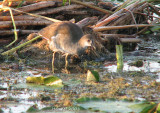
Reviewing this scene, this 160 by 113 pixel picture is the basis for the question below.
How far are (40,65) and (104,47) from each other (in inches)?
67.8

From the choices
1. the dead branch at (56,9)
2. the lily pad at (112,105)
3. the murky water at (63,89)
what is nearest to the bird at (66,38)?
the murky water at (63,89)

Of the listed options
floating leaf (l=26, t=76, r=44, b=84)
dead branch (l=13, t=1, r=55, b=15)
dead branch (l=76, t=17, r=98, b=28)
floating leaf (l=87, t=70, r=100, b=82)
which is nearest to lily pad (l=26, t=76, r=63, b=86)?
floating leaf (l=26, t=76, r=44, b=84)

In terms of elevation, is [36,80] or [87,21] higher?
[87,21]

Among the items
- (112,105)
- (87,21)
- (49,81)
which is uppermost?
(87,21)

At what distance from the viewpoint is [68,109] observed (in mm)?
3730

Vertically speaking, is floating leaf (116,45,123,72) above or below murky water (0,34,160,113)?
above

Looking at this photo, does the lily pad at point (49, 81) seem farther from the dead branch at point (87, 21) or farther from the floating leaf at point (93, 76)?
the dead branch at point (87, 21)

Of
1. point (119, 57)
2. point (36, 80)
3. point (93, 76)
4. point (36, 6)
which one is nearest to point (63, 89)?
point (36, 80)

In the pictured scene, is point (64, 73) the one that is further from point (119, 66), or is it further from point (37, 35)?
point (37, 35)

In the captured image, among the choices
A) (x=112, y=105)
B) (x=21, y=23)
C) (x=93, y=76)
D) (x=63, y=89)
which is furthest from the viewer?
(x=21, y=23)

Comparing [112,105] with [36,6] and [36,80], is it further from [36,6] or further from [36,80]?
[36,6]

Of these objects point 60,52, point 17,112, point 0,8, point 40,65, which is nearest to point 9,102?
point 17,112

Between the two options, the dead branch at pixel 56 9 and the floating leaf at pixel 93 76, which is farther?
the dead branch at pixel 56 9

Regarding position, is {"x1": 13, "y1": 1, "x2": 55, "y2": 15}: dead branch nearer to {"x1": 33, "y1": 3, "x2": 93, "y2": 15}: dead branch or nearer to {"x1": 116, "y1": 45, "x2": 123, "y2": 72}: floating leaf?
{"x1": 33, "y1": 3, "x2": 93, "y2": 15}: dead branch
